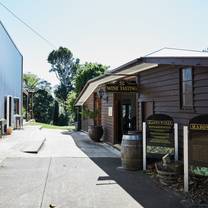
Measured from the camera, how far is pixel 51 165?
9.41 meters

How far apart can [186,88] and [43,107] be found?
126 ft

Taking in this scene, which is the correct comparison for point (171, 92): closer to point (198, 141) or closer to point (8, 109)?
point (198, 141)

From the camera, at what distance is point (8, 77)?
21.4 meters

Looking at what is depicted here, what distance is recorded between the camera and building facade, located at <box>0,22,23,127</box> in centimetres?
1912

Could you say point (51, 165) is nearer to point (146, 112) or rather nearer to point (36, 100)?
point (146, 112)

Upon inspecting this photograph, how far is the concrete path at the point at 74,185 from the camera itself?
19.0 feet

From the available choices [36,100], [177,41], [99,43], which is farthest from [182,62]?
[36,100]

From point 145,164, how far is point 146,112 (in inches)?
120

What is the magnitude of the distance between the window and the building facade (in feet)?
41.2

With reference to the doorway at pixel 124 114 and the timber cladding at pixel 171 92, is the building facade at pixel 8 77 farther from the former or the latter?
the timber cladding at pixel 171 92

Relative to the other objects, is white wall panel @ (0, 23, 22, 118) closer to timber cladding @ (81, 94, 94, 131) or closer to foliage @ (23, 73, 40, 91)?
timber cladding @ (81, 94, 94, 131)

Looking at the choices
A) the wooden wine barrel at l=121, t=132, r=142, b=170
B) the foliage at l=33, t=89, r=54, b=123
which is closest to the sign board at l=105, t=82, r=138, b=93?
the wooden wine barrel at l=121, t=132, r=142, b=170

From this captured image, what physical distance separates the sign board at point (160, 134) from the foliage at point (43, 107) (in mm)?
37348

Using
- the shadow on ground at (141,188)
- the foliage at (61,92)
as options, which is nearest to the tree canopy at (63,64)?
the foliage at (61,92)
